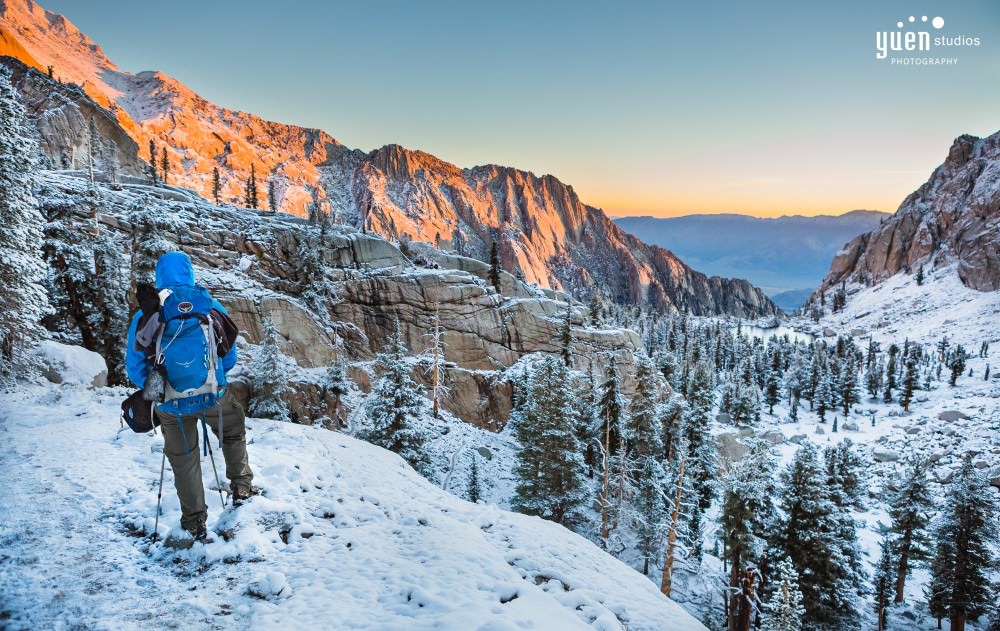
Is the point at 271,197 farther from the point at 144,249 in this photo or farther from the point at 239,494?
the point at 239,494

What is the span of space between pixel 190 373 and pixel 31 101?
125135 mm

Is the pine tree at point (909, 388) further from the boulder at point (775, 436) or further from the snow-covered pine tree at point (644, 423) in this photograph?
the snow-covered pine tree at point (644, 423)

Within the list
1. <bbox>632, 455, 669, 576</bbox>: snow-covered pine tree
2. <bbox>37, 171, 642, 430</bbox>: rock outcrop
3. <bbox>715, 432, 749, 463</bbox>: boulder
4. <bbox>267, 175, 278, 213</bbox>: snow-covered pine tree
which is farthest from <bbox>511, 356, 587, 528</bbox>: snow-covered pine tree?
<bbox>267, 175, 278, 213</bbox>: snow-covered pine tree

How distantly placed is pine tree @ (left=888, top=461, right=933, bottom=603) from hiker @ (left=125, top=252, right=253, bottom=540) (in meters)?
42.7

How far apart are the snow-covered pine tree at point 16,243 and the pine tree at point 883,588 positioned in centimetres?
4584

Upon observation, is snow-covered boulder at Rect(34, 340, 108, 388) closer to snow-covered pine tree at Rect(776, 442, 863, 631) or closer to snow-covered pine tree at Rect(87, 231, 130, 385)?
snow-covered pine tree at Rect(87, 231, 130, 385)

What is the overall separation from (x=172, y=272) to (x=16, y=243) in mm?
14540

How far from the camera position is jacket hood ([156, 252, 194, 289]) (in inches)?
205

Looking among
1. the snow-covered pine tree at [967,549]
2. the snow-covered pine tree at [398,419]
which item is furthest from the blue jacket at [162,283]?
the snow-covered pine tree at [967,549]

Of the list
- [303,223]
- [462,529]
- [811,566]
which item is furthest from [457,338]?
[462,529]

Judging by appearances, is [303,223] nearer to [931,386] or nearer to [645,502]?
[645,502]

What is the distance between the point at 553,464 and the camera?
982 inches

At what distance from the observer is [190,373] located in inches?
204

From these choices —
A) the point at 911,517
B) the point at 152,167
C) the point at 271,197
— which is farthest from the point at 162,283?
the point at 152,167
